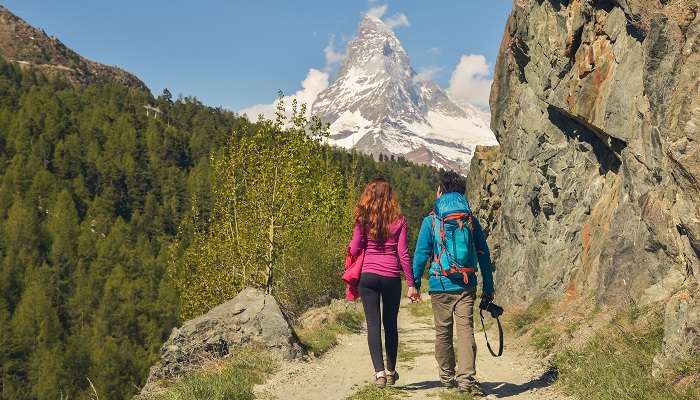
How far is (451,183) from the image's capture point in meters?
8.38

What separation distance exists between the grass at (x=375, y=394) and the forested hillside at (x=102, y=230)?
1682cm

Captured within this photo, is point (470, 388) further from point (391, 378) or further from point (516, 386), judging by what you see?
point (516, 386)

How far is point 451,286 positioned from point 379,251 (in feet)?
3.75

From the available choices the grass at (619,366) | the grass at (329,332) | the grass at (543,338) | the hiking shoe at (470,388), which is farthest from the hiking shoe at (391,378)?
the grass at (543,338)

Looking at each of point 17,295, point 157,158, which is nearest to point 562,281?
Result: point 17,295

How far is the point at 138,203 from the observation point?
168m

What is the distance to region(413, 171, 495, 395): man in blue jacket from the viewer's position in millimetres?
8047

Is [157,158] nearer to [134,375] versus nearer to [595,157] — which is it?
[134,375]

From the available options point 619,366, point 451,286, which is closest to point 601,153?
point 619,366

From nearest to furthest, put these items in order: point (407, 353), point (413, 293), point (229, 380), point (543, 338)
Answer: point (413, 293) → point (229, 380) → point (543, 338) → point (407, 353)

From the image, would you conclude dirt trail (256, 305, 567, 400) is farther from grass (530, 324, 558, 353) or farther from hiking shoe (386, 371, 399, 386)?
grass (530, 324, 558, 353)

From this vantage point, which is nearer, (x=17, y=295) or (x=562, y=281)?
(x=562, y=281)

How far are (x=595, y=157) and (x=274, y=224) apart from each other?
44.0 ft

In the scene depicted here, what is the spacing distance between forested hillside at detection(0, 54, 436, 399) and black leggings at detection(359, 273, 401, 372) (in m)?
16.7
